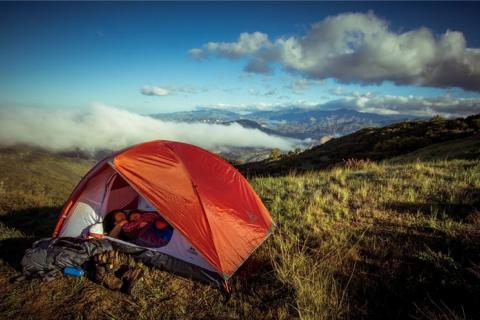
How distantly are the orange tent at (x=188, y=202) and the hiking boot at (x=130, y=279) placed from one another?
2.35 ft

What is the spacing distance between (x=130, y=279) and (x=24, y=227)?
20.0 ft

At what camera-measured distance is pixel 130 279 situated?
15.9ft

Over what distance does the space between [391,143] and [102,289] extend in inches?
1291

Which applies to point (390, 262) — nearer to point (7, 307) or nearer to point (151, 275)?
point (151, 275)

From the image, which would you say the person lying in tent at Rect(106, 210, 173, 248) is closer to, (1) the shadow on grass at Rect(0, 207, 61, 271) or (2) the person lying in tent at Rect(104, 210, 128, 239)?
(2) the person lying in tent at Rect(104, 210, 128, 239)

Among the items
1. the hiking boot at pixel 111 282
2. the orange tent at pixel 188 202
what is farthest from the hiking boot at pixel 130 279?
the orange tent at pixel 188 202

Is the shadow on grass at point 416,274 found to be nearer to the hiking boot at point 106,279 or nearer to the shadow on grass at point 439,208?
the shadow on grass at point 439,208

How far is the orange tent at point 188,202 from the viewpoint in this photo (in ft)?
16.9

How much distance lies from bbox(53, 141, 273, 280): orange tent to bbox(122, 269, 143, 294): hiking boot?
717mm

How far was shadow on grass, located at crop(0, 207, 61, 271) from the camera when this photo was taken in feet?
19.7

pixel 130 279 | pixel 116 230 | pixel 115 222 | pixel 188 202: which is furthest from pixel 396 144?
pixel 130 279

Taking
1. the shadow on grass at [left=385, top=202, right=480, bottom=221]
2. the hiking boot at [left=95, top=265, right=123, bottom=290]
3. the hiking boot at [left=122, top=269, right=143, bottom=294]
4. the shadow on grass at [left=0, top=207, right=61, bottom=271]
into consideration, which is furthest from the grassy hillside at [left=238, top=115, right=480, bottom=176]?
the hiking boot at [left=95, top=265, right=123, bottom=290]

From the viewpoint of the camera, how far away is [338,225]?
21.0ft

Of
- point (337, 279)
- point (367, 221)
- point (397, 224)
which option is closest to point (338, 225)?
point (367, 221)
